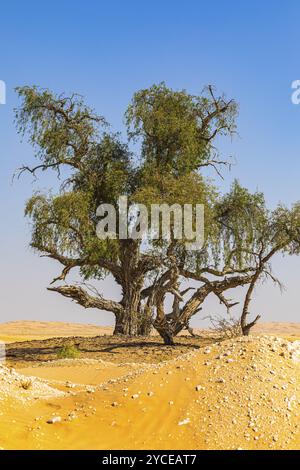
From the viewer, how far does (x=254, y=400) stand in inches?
397

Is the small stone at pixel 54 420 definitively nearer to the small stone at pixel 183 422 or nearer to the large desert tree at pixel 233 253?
the small stone at pixel 183 422

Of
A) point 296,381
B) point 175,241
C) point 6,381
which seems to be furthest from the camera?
point 175,241

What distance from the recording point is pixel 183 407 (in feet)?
33.1

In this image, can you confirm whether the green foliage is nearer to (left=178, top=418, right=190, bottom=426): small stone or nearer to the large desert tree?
the large desert tree

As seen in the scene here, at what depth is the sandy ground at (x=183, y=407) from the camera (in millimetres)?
9273

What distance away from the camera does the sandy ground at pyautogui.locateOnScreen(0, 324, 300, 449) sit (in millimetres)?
9273

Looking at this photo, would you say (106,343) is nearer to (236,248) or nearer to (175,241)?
(175,241)

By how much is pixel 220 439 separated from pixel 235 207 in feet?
55.9

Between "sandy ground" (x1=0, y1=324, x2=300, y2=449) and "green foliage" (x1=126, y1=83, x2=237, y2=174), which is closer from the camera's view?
"sandy ground" (x1=0, y1=324, x2=300, y2=449)

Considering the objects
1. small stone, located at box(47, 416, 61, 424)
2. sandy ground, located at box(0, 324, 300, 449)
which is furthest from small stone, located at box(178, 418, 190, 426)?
small stone, located at box(47, 416, 61, 424)

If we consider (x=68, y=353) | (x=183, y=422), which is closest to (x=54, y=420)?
(x=183, y=422)

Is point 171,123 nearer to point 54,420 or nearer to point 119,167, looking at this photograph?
point 119,167

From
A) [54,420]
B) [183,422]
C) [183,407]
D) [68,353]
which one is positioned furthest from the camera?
[68,353]

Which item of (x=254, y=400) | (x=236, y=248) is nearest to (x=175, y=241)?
(x=236, y=248)
